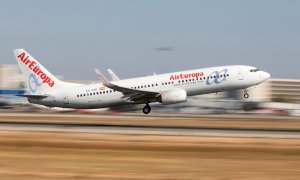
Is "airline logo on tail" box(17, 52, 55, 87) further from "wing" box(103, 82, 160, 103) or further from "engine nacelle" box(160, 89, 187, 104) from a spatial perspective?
"engine nacelle" box(160, 89, 187, 104)

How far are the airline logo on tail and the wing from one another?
675 centimetres

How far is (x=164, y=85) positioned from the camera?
181ft

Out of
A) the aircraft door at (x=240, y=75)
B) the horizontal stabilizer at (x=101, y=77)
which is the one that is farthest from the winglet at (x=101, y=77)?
the aircraft door at (x=240, y=75)

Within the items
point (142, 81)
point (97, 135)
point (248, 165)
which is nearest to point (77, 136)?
point (97, 135)

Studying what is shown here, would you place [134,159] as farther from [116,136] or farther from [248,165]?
[116,136]

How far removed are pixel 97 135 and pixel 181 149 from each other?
8603mm

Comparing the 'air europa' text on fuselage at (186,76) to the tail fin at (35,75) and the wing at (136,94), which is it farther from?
the tail fin at (35,75)

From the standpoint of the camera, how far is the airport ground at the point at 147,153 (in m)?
22.1

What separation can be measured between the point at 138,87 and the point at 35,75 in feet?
35.6

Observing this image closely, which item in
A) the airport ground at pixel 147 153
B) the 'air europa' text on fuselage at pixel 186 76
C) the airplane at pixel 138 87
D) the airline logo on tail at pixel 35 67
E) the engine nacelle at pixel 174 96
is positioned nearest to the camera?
the airport ground at pixel 147 153

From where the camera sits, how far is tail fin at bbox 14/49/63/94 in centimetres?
5722

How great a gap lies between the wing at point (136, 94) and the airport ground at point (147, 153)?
13.8 metres

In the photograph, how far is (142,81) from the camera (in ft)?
186

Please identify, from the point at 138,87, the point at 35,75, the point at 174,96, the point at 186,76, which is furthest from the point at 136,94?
the point at 35,75
